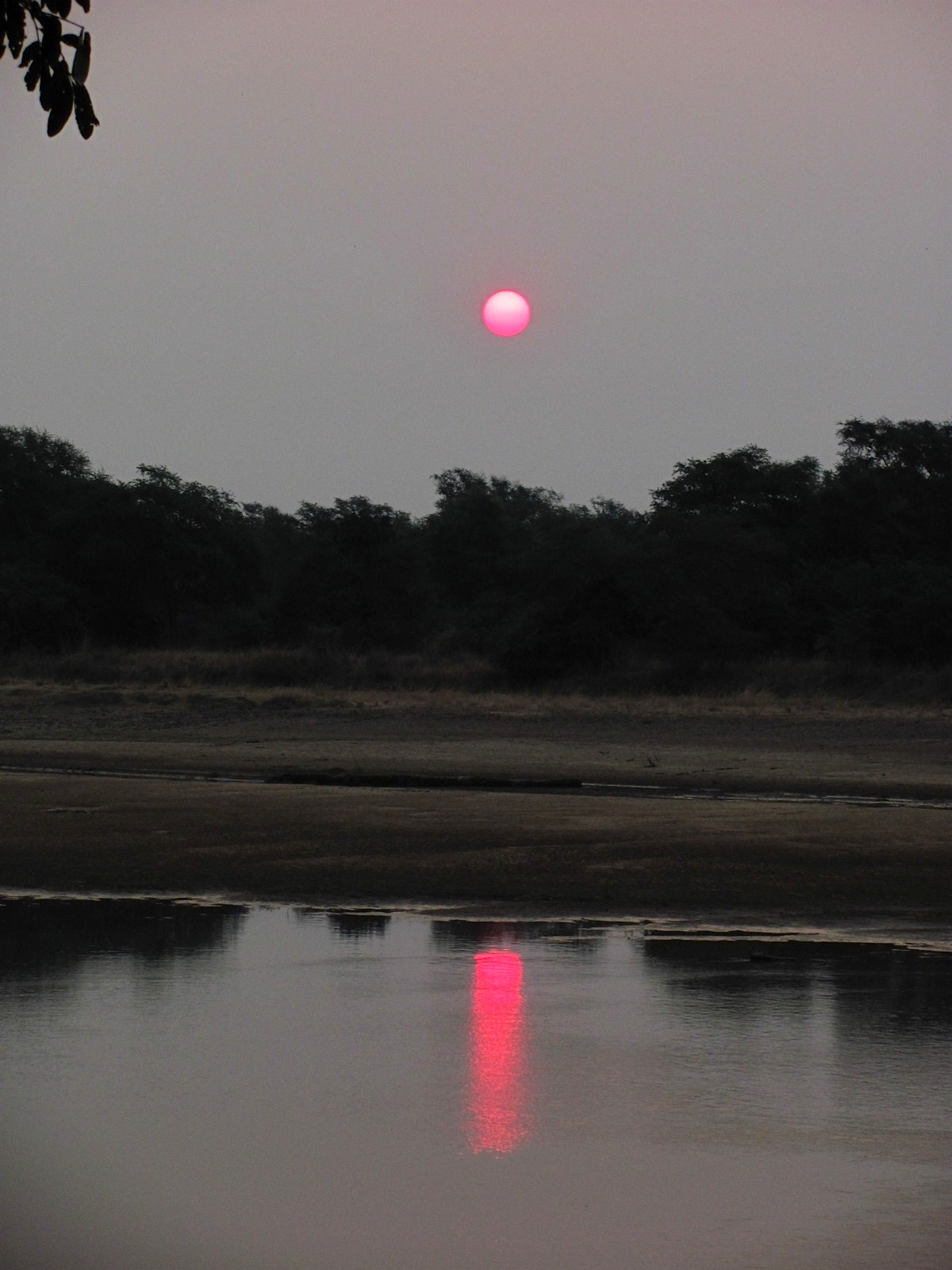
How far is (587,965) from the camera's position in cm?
986

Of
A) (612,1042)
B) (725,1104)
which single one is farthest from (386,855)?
(725,1104)

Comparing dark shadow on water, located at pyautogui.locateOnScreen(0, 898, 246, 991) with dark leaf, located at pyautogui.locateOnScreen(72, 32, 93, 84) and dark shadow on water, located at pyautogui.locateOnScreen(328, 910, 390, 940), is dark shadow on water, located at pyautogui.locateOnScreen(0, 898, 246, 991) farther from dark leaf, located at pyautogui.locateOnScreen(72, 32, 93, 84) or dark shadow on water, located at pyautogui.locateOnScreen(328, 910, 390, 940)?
dark leaf, located at pyautogui.locateOnScreen(72, 32, 93, 84)

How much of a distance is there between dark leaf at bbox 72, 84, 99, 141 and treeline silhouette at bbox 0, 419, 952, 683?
41244 mm

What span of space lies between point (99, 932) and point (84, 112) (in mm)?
7113

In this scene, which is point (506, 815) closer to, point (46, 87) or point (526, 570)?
point (46, 87)

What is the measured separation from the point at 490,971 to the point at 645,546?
44.2 metres

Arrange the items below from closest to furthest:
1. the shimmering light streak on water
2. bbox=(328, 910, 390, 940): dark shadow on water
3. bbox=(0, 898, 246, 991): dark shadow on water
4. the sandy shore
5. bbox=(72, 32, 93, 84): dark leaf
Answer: bbox=(72, 32, 93, 84): dark leaf, the shimmering light streak on water, bbox=(0, 898, 246, 991): dark shadow on water, bbox=(328, 910, 390, 940): dark shadow on water, the sandy shore

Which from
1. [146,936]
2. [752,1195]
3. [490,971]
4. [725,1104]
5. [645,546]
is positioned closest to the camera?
[752,1195]

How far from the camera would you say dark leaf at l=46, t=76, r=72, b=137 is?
4895 mm

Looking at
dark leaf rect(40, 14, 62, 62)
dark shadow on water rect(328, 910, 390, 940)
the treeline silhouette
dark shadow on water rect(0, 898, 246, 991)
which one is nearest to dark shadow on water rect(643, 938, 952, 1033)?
dark shadow on water rect(328, 910, 390, 940)

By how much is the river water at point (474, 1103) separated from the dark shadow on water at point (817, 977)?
0.03 meters

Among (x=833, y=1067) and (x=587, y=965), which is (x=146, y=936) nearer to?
(x=587, y=965)

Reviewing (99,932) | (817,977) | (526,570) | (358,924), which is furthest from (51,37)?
(526,570)

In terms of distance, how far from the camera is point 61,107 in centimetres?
492
